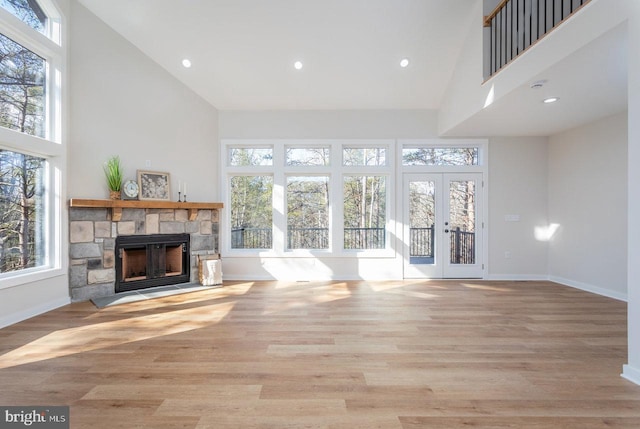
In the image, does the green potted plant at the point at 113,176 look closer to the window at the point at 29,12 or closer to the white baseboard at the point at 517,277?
the window at the point at 29,12

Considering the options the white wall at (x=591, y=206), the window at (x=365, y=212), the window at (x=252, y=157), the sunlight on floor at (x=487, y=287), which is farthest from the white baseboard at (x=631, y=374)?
the window at (x=252, y=157)

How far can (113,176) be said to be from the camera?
159 inches

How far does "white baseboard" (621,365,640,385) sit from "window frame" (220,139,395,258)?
3.31 metres

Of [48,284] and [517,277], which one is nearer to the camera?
[48,284]

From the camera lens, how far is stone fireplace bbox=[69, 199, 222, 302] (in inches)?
150

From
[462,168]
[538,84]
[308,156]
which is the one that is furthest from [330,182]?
[538,84]

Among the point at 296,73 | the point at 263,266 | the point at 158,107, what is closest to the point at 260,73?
the point at 296,73

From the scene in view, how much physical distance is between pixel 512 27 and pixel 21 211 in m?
6.16

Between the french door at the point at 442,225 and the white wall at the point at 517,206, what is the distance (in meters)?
0.28

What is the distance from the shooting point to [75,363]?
7.50 ft

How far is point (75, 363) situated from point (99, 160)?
2.81 meters

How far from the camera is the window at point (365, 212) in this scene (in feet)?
17.7

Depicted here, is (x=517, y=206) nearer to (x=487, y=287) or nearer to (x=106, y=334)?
(x=487, y=287)

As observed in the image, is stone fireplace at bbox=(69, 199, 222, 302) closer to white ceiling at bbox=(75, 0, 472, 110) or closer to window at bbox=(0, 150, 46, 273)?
window at bbox=(0, 150, 46, 273)
